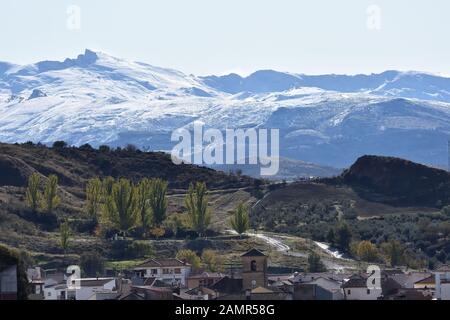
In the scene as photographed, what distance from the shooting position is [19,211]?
13312 cm

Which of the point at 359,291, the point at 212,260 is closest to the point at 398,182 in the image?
the point at 212,260

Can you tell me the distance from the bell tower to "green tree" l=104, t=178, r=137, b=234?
136ft

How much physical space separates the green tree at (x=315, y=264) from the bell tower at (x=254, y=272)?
2381 centimetres

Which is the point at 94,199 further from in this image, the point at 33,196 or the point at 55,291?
the point at 55,291

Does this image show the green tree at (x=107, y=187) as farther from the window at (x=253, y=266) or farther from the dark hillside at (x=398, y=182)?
the window at (x=253, y=266)

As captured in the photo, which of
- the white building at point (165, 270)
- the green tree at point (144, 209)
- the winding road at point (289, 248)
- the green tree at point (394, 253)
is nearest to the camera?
the white building at point (165, 270)

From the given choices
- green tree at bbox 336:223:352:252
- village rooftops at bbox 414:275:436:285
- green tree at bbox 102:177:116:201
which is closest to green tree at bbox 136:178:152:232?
green tree at bbox 102:177:116:201

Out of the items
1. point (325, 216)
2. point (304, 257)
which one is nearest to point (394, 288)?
point (304, 257)

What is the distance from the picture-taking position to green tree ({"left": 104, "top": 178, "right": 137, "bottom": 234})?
12631 centimetres

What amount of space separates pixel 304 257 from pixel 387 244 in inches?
340

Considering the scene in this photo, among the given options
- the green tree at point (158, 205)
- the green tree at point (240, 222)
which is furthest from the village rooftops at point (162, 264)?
the green tree at point (158, 205)

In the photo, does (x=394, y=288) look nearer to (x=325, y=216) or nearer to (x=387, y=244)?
(x=387, y=244)

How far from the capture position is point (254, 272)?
270ft

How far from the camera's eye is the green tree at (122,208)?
126 m
